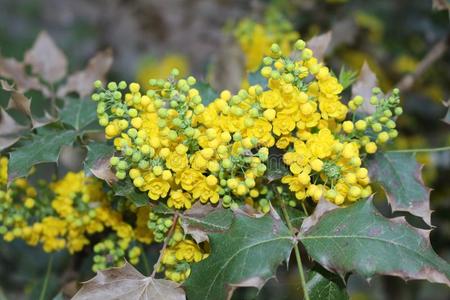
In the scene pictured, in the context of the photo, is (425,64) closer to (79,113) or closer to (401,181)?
(401,181)

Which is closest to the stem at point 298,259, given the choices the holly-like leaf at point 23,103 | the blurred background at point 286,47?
the blurred background at point 286,47

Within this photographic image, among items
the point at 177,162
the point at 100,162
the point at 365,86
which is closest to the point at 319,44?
the point at 365,86

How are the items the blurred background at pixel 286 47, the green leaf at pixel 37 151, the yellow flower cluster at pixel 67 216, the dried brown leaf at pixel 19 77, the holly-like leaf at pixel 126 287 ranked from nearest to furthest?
the holly-like leaf at pixel 126 287 → the green leaf at pixel 37 151 → the yellow flower cluster at pixel 67 216 → the dried brown leaf at pixel 19 77 → the blurred background at pixel 286 47

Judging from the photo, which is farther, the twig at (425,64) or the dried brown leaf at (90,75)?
the twig at (425,64)

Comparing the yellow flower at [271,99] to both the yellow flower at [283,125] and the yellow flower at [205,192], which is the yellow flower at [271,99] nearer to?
the yellow flower at [283,125]

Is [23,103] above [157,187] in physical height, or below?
above

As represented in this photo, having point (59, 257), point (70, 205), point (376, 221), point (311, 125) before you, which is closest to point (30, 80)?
point (70, 205)

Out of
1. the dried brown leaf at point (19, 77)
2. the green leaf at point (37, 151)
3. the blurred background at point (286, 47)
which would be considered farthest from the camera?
the blurred background at point (286, 47)

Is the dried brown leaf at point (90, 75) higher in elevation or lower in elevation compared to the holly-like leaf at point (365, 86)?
higher
